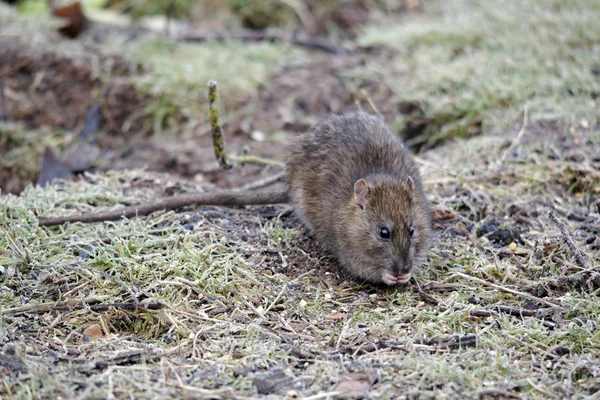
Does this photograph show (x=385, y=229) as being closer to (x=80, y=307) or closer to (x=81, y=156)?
(x=80, y=307)

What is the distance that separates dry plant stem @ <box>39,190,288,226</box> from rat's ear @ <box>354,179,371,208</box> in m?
0.98

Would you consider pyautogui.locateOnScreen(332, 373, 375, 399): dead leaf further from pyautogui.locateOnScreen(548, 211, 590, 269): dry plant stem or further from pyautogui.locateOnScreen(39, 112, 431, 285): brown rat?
pyautogui.locateOnScreen(548, 211, 590, 269): dry plant stem

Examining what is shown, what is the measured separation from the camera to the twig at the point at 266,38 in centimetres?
1027

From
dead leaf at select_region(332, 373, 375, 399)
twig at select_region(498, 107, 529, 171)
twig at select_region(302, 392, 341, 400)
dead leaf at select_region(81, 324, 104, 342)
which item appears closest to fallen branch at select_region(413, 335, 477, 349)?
dead leaf at select_region(332, 373, 375, 399)

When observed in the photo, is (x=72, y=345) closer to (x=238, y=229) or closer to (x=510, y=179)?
(x=238, y=229)

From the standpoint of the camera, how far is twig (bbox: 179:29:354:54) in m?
10.3

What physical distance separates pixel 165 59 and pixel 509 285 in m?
5.76

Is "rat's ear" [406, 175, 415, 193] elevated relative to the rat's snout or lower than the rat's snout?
elevated

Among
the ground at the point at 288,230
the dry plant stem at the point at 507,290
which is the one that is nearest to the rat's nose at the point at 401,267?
the ground at the point at 288,230

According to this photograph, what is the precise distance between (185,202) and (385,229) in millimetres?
1610

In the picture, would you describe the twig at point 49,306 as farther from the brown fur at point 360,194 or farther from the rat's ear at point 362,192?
the rat's ear at point 362,192

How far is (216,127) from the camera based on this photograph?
6.35 meters

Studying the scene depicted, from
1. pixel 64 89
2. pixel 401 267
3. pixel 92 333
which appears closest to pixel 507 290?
pixel 401 267

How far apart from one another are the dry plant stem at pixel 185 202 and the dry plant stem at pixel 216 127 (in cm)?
66
